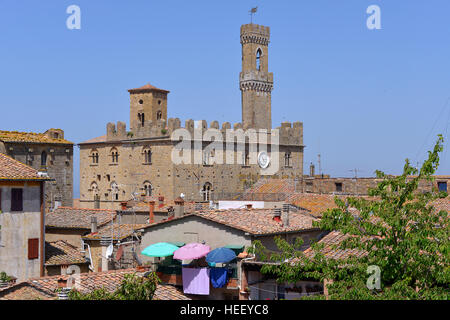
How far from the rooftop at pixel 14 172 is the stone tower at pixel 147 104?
27.5 meters

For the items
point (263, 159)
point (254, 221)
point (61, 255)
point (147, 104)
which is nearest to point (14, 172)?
point (61, 255)

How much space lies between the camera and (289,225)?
26.5m

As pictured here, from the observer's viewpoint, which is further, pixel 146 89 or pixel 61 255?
pixel 146 89

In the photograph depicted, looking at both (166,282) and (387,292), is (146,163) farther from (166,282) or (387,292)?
(387,292)

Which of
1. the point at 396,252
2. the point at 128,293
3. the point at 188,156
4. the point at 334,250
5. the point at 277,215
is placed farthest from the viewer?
the point at 188,156

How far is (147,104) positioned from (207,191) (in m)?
9.45


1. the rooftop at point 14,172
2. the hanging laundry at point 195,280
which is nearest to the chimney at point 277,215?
the hanging laundry at point 195,280

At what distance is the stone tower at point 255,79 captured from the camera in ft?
205

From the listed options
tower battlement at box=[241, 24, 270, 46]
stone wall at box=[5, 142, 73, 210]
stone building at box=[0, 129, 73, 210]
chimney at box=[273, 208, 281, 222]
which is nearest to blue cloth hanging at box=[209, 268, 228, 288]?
chimney at box=[273, 208, 281, 222]

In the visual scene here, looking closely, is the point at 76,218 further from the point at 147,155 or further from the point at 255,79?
the point at 255,79

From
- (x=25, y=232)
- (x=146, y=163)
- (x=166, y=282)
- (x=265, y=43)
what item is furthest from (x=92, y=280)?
(x=265, y=43)

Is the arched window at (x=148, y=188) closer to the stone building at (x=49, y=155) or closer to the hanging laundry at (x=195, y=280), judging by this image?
the stone building at (x=49, y=155)

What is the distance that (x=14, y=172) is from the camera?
1121 inches

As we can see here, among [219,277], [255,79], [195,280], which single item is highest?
[255,79]
